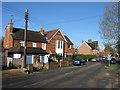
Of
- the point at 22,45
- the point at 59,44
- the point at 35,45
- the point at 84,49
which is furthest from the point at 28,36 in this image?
the point at 84,49

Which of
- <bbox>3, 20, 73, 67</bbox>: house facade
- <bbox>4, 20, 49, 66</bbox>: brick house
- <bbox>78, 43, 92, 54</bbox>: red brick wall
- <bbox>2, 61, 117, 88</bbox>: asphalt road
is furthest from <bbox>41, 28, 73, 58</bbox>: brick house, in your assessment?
<bbox>78, 43, 92, 54</bbox>: red brick wall

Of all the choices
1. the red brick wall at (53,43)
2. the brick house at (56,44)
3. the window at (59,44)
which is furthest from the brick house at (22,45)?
the window at (59,44)

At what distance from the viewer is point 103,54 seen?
79938 millimetres

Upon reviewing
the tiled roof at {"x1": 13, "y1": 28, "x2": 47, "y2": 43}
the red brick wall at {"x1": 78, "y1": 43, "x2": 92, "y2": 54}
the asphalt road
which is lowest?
the asphalt road

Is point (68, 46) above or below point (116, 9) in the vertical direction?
below

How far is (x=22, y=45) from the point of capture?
31.4 m

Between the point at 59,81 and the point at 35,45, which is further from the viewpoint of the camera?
the point at 35,45

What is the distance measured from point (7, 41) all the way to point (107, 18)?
77.8ft

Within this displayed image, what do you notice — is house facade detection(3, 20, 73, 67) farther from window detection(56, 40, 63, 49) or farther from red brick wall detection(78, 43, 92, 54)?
red brick wall detection(78, 43, 92, 54)

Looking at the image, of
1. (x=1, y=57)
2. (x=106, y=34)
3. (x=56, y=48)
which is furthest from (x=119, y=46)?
(x=1, y=57)

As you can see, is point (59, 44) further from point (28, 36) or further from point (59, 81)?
point (59, 81)

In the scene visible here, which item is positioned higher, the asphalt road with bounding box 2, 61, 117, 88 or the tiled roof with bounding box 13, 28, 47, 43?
the tiled roof with bounding box 13, 28, 47, 43

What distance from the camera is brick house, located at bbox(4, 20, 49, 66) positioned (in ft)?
83.3

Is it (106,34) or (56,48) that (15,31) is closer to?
(56,48)
